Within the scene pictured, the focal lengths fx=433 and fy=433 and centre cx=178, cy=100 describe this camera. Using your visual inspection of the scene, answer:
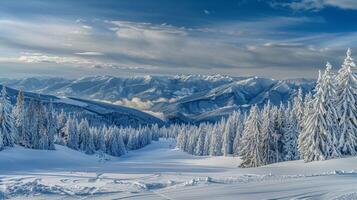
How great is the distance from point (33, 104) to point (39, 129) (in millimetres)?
6769

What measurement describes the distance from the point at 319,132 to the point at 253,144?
77.0 feet

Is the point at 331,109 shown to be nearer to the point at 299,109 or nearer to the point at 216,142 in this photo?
the point at 299,109

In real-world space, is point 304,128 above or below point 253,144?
above

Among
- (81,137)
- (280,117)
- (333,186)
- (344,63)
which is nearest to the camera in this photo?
(333,186)

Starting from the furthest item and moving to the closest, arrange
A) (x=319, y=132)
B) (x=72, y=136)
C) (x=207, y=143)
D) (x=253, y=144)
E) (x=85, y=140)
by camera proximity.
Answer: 1. (x=207, y=143)
2. (x=85, y=140)
3. (x=72, y=136)
4. (x=253, y=144)
5. (x=319, y=132)

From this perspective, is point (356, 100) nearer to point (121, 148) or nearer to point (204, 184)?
point (204, 184)

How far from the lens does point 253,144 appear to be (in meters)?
71.9

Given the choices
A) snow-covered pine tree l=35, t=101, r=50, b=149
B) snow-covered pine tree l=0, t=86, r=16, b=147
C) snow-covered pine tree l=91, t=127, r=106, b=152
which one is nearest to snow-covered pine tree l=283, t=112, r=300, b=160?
snow-covered pine tree l=0, t=86, r=16, b=147

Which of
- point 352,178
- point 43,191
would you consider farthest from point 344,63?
point 43,191

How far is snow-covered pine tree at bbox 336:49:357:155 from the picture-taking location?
4809cm

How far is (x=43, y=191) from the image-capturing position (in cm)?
2398

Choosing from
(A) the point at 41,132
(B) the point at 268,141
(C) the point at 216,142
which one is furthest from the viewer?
(C) the point at 216,142

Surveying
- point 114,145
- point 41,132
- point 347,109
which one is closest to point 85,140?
point 114,145

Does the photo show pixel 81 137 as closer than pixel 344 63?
No
